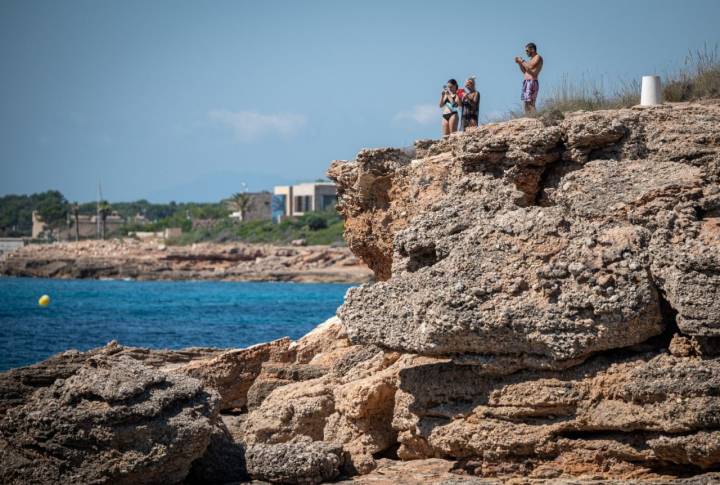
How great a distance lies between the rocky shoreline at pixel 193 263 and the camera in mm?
79938

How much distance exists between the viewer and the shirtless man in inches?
490

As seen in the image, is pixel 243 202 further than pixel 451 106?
Yes

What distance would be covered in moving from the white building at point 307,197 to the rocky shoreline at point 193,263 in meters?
19.3

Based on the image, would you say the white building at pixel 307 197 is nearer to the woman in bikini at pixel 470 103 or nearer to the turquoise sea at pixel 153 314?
the turquoise sea at pixel 153 314

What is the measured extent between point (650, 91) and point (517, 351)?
3880 millimetres

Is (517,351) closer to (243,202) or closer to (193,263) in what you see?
(193,263)

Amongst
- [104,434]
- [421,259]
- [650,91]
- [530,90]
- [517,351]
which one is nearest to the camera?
[517,351]

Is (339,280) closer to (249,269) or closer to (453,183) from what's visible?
(249,269)

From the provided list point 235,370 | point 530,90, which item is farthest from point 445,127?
point 235,370

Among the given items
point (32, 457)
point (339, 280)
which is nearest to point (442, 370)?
point (32, 457)

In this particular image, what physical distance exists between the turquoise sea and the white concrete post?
57.5 feet

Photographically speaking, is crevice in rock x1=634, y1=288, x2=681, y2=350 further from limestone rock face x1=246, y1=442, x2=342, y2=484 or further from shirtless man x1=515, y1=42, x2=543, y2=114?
shirtless man x1=515, y1=42, x2=543, y2=114

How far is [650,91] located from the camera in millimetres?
10492

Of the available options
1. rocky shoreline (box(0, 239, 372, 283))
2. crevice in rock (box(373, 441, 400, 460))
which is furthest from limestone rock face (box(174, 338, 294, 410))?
rocky shoreline (box(0, 239, 372, 283))
